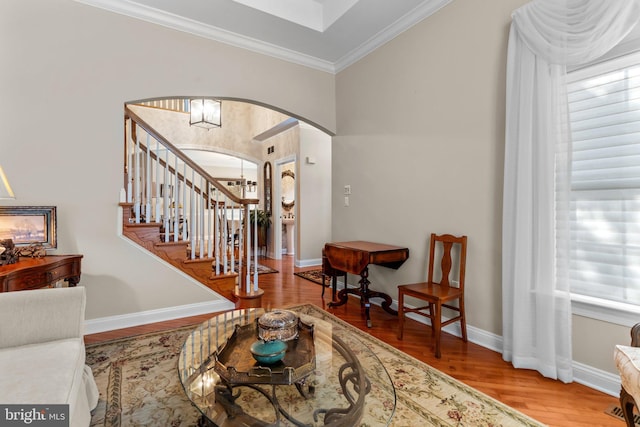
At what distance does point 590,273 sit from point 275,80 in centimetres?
349

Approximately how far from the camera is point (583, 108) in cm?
205

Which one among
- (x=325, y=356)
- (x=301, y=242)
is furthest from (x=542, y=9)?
(x=301, y=242)

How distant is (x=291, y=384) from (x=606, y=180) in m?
2.23

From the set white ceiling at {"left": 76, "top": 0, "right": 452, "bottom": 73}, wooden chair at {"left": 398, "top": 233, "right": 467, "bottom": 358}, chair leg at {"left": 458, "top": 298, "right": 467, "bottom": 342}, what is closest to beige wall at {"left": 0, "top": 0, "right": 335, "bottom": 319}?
white ceiling at {"left": 76, "top": 0, "right": 452, "bottom": 73}

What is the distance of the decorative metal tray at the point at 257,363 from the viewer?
1239 mm

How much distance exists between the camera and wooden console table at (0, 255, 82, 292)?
1.90 m

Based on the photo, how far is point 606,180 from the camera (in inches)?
76.2

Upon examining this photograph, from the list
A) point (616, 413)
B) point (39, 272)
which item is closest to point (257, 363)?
point (39, 272)

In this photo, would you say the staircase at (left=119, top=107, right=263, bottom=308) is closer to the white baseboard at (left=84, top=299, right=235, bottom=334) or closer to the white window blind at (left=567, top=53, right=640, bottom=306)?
the white baseboard at (left=84, top=299, right=235, bottom=334)

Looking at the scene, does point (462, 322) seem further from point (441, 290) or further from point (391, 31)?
point (391, 31)

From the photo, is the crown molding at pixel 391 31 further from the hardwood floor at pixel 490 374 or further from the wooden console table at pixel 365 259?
the hardwood floor at pixel 490 374

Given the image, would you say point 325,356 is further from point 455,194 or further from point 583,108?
point 583,108

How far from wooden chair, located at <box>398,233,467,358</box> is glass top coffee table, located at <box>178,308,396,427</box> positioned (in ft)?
3.27

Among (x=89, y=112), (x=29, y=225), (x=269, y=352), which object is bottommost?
(x=269, y=352)
